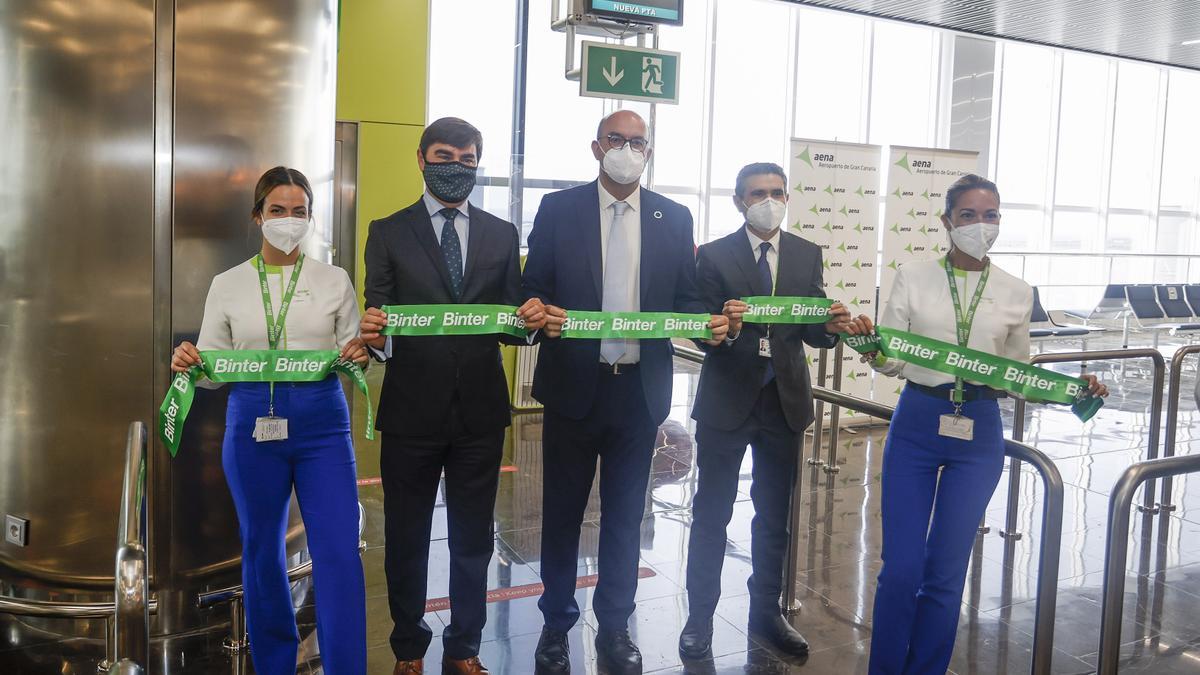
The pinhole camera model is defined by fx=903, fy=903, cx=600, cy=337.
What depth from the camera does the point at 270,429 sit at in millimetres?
2766

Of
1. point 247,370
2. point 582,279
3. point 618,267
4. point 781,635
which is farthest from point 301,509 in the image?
point 781,635

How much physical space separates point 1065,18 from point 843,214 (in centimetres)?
747

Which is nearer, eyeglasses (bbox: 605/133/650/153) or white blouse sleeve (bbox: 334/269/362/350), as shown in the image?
white blouse sleeve (bbox: 334/269/362/350)

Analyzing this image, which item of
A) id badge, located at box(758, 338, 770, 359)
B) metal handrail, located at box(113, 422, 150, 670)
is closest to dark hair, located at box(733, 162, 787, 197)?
id badge, located at box(758, 338, 770, 359)

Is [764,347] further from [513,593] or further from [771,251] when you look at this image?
[513,593]

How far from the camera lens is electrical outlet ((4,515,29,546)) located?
362cm

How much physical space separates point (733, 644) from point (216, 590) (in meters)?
2.10

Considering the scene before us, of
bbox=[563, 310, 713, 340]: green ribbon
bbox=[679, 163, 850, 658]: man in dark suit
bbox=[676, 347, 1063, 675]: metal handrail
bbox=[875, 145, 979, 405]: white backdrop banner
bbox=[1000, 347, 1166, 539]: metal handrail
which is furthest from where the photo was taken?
bbox=[875, 145, 979, 405]: white backdrop banner

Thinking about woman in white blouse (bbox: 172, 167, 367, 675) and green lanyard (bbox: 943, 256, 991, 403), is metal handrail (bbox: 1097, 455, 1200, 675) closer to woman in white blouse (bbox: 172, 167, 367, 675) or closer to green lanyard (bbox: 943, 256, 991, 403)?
green lanyard (bbox: 943, 256, 991, 403)

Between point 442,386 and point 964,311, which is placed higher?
point 964,311

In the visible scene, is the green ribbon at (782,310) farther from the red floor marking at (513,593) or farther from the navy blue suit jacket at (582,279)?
the red floor marking at (513,593)

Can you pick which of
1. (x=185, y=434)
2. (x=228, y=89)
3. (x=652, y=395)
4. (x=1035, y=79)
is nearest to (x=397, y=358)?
(x=652, y=395)

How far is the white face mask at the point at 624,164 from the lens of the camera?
3.14m

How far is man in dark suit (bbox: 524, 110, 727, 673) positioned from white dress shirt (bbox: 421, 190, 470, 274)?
0.26m
